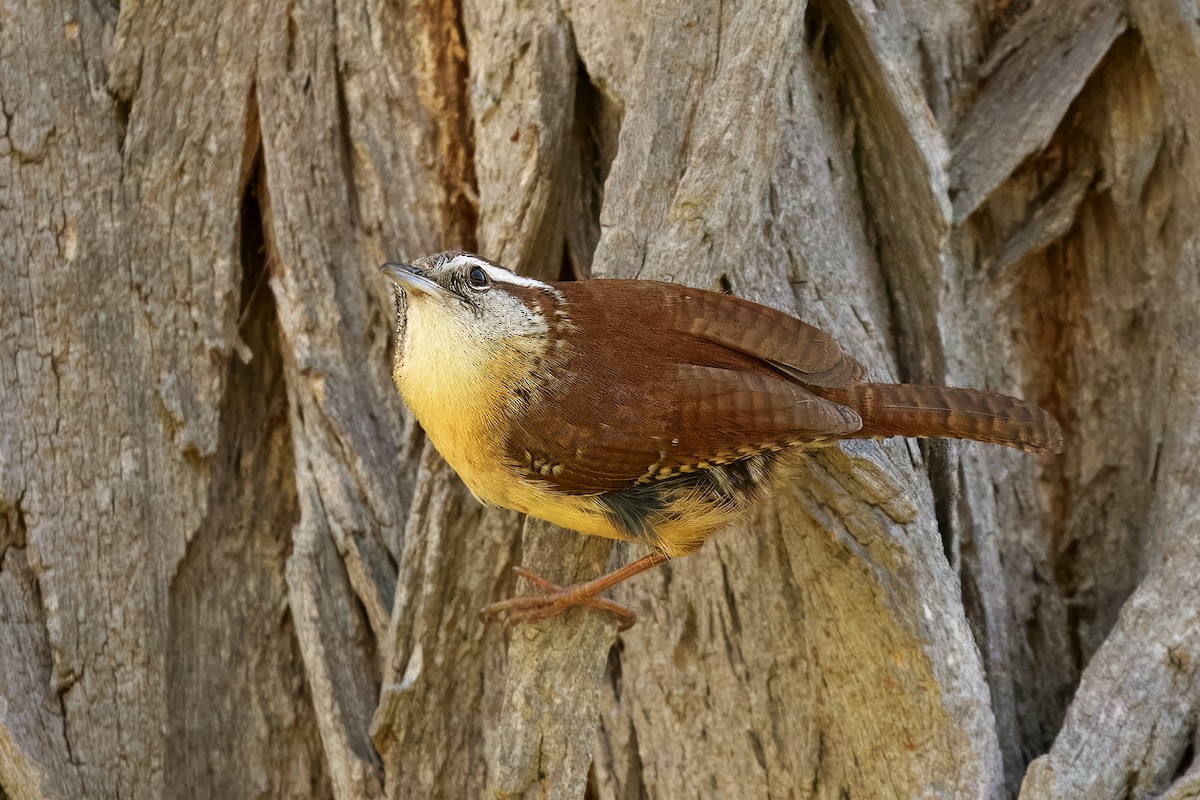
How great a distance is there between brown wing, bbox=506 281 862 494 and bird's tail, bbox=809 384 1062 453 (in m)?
0.12

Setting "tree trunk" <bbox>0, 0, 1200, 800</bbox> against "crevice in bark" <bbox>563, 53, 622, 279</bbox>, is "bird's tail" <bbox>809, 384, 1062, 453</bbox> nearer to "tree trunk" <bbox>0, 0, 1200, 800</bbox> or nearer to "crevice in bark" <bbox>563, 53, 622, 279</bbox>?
"tree trunk" <bbox>0, 0, 1200, 800</bbox>

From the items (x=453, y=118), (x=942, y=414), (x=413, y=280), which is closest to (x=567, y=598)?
(x=413, y=280)

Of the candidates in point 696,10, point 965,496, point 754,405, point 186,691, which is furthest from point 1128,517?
point 186,691

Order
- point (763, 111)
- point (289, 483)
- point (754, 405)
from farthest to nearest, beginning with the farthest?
point (289, 483), point (763, 111), point (754, 405)

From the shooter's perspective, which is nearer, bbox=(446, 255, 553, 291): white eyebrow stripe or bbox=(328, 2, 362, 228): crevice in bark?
bbox=(446, 255, 553, 291): white eyebrow stripe

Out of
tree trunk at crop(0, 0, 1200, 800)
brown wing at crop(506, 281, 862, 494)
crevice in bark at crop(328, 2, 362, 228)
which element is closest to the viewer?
brown wing at crop(506, 281, 862, 494)

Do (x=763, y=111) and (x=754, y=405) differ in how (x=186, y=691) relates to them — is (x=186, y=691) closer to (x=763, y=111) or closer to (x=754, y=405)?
(x=754, y=405)

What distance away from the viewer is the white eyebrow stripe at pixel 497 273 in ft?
9.28

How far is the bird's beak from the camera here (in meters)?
2.78

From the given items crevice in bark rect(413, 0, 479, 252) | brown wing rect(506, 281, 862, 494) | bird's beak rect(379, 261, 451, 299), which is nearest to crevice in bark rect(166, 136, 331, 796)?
crevice in bark rect(413, 0, 479, 252)

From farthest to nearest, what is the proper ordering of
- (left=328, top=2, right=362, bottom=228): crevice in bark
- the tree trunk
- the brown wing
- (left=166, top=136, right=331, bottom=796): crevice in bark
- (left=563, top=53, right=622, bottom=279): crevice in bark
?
(left=328, top=2, right=362, bottom=228): crevice in bark < (left=563, top=53, right=622, bottom=279): crevice in bark < (left=166, top=136, right=331, bottom=796): crevice in bark < the tree trunk < the brown wing

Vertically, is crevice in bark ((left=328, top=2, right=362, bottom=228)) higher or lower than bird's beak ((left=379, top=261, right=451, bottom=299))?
higher

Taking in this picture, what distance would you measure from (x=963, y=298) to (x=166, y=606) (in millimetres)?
2689

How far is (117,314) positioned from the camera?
3588 millimetres
